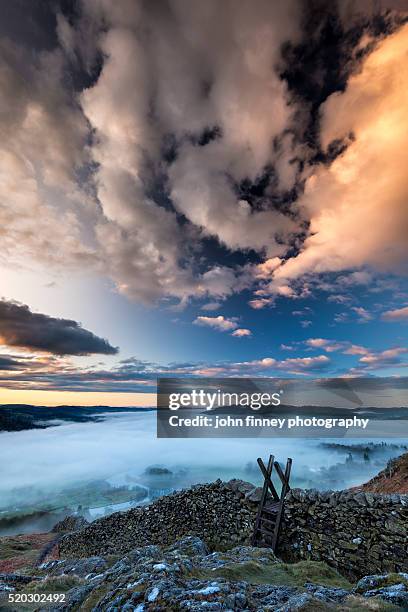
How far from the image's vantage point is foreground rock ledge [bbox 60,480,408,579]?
36.0 ft

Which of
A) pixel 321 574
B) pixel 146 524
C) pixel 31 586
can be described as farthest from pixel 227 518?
pixel 31 586

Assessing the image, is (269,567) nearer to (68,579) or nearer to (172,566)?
(172,566)

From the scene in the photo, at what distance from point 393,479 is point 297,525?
16.1 meters

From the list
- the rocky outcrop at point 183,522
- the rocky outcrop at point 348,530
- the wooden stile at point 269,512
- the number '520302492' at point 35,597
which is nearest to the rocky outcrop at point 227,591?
the number '520302492' at point 35,597

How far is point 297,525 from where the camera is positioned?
12.7 meters

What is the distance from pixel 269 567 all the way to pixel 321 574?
5.26 ft

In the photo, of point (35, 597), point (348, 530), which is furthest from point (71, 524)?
point (348, 530)

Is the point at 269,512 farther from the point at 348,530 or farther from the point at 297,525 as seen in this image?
the point at 348,530

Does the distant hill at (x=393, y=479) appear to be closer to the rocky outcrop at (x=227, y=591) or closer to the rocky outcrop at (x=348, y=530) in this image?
the rocky outcrop at (x=348, y=530)

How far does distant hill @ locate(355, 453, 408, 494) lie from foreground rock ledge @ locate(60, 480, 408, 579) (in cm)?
1155

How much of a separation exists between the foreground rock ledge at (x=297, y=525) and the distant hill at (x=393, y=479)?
11.6m

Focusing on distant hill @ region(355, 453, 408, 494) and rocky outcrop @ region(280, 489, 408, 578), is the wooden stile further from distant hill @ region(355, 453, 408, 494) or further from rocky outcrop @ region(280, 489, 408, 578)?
distant hill @ region(355, 453, 408, 494)

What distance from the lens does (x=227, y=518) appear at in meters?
14.7

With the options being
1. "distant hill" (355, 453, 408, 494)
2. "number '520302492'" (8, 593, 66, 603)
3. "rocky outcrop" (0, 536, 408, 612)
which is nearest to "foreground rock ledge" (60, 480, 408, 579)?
"rocky outcrop" (0, 536, 408, 612)
